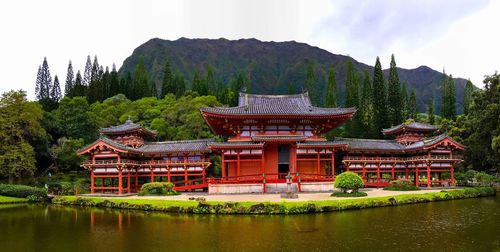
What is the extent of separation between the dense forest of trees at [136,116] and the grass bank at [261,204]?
13.9 m

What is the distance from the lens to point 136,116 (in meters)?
55.5

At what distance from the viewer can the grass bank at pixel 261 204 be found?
21.2 meters

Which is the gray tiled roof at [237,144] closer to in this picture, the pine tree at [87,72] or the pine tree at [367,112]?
the pine tree at [367,112]

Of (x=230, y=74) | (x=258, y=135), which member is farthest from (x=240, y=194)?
(x=230, y=74)

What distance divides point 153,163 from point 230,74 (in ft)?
409

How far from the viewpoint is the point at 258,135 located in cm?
3284

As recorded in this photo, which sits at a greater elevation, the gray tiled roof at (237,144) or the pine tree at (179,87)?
the pine tree at (179,87)

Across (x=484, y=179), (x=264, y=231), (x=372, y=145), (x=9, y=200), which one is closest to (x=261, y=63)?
(x=372, y=145)

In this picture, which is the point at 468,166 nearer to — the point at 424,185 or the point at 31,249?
the point at 424,185

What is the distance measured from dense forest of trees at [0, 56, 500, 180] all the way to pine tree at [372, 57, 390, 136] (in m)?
0.15

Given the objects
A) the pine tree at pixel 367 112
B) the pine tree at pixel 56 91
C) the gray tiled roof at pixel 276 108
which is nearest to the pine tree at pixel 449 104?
the pine tree at pixel 367 112

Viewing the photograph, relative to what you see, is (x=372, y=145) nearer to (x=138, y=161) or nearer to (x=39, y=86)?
(x=138, y=161)

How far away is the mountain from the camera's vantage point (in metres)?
148

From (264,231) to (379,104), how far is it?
47.8 m
